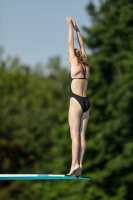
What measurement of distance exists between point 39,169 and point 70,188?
1325cm

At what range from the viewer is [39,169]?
4900 centimetres

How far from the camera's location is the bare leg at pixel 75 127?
9.00 meters

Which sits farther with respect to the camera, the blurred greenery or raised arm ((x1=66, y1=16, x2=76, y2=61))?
the blurred greenery

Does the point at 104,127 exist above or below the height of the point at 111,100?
below

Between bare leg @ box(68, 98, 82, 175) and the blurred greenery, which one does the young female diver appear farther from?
the blurred greenery

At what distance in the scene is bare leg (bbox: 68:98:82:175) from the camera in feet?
29.5

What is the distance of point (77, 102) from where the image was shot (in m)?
9.05

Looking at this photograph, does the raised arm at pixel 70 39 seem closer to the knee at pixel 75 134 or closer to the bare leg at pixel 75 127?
the bare leg at pixel 75 127

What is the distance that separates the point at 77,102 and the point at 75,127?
31cm

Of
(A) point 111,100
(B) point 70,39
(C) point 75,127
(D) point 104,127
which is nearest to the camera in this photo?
(C) point 75,127

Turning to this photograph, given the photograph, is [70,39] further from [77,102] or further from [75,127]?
[75,127]

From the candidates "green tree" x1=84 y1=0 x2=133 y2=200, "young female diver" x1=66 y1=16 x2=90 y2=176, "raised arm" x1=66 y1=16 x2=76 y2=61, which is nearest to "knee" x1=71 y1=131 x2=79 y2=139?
"young female diver" x1=66 y1=16 x2=90 y2=176

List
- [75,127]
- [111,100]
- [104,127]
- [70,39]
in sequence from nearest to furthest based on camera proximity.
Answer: [75,127], [70,39], [111,100], [104,127]

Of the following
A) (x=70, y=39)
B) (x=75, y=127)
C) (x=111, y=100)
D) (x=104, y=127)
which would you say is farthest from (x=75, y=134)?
(x=104, y=127)
